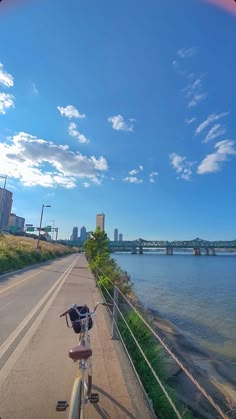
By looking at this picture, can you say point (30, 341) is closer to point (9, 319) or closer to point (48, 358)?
point (48, 358)

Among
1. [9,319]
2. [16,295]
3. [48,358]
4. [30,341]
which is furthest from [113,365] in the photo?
[16,295]

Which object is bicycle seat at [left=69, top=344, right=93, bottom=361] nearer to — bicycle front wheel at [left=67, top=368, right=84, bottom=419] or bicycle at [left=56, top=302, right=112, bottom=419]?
bicycle at [left=56, top=302, right=112, bottom=419]

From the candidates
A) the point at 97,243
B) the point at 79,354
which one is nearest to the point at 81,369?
the point at 79,354

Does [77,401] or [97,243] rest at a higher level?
[97,243]

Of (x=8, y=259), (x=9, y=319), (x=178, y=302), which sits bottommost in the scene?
(x=178, y=302)

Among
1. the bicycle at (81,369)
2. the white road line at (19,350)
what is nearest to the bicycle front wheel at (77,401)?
the bicycle at (81,369)

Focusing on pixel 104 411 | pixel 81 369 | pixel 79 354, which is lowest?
pixel 104 411

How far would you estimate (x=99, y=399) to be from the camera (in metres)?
3.45

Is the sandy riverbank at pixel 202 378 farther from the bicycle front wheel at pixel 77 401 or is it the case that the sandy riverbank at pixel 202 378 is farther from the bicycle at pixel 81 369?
the bicycle front wheel at pixel 77 401

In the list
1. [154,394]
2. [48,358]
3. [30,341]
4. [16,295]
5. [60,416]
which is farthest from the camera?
[16,295]

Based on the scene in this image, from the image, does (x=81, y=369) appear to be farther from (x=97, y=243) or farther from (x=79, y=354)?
(x=97, y=243)

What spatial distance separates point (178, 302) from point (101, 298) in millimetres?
11762

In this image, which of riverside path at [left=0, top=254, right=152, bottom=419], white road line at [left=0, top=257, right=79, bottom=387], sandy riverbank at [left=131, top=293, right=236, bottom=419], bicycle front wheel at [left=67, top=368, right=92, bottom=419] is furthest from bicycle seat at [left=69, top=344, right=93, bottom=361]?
sandy riverbank at [left=131, top=293, right=236, bottom=419]

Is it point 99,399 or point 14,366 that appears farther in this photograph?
point 14,366
